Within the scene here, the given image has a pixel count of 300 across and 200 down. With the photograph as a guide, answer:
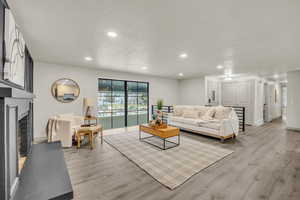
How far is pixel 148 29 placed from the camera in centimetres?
227

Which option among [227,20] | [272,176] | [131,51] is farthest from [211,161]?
[131,51]

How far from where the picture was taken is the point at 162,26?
7.10 feet

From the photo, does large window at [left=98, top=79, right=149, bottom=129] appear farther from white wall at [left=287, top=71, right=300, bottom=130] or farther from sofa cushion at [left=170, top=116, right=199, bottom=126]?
white wall at [left=287, top=71, right=300, bottom=130]

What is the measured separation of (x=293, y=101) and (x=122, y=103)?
273 inches

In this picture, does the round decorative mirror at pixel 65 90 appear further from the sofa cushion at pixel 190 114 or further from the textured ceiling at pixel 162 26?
the sofa cushion at pixel 190 114

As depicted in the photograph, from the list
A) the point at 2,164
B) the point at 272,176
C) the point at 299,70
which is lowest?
the point at 272,176

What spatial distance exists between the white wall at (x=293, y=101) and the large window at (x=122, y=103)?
5.91 meters

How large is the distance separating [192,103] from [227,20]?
5.96m

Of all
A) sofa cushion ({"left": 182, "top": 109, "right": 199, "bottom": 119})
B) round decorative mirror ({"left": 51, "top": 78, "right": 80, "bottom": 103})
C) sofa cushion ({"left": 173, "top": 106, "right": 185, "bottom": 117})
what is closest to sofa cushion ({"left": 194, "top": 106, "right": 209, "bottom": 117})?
sofa cushion ({"left": 182, "top": 109, "right": 199, "bottom": 119})

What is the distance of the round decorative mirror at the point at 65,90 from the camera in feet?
15.0

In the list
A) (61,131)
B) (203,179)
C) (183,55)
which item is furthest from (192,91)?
(61,131)

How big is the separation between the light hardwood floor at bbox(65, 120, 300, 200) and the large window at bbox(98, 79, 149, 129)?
263 centimetres

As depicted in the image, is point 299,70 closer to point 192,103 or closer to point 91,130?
point 192,103

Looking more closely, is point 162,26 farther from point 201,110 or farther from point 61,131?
point 201,110
